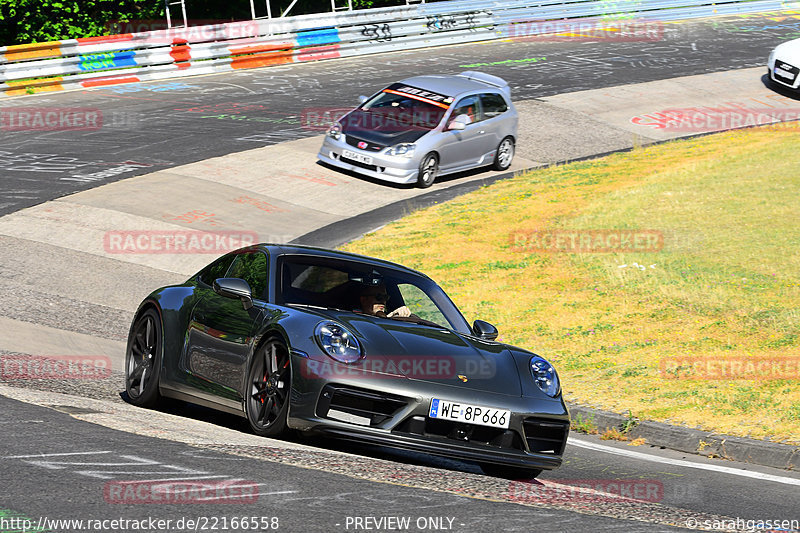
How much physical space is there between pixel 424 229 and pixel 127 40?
13493 mm

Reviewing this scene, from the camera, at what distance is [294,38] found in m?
31.9

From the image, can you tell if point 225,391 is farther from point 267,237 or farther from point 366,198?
point 366,198

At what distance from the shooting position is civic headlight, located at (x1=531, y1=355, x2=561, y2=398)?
744cm

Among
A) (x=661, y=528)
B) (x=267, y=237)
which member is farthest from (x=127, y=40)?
(x=661, y=528)

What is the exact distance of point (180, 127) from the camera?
23219mm

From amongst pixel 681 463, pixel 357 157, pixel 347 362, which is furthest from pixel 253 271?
pixel 357 157

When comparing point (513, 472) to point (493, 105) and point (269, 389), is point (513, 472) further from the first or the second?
point (493, 105)

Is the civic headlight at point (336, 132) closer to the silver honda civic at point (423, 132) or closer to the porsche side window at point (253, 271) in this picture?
the silver honda civic at point (423, 132)

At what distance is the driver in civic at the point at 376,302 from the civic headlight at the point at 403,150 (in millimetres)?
12205
